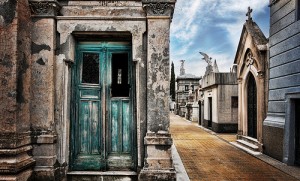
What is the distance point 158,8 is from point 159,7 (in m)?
0.03

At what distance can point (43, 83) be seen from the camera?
4793 millimetres

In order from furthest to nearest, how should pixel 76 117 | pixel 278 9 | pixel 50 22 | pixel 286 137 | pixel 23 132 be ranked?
pixel 278 9 < pixel 286 137 < pixel 76 117 < pixel 50 22 < pixel 23 132

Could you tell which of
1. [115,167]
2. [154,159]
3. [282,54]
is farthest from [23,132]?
[282,54]

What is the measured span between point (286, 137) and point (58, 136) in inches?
242

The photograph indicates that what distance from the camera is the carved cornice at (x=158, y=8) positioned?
4777 mm

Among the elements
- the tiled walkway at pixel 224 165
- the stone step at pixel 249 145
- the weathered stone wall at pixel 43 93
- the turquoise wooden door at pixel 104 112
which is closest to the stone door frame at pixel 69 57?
the weathered stone wall at pixel 43 93

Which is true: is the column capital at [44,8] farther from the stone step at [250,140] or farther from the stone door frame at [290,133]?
the stone step at [250,140]

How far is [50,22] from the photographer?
4836mm

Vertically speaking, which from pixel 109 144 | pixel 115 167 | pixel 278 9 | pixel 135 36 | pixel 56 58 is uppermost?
pixel 278 9

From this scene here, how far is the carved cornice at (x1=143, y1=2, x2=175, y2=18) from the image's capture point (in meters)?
4.78

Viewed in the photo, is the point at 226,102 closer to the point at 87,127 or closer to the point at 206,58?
the point at 206,58

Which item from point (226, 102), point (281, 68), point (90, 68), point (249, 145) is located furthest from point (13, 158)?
point (226, 102)

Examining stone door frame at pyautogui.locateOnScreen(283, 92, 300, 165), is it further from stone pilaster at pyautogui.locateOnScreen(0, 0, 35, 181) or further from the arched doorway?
stone pilaster at pyautogui.locateOnScreen(0, 0, 35, 181)

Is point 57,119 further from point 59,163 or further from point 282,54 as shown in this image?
point 282,54
